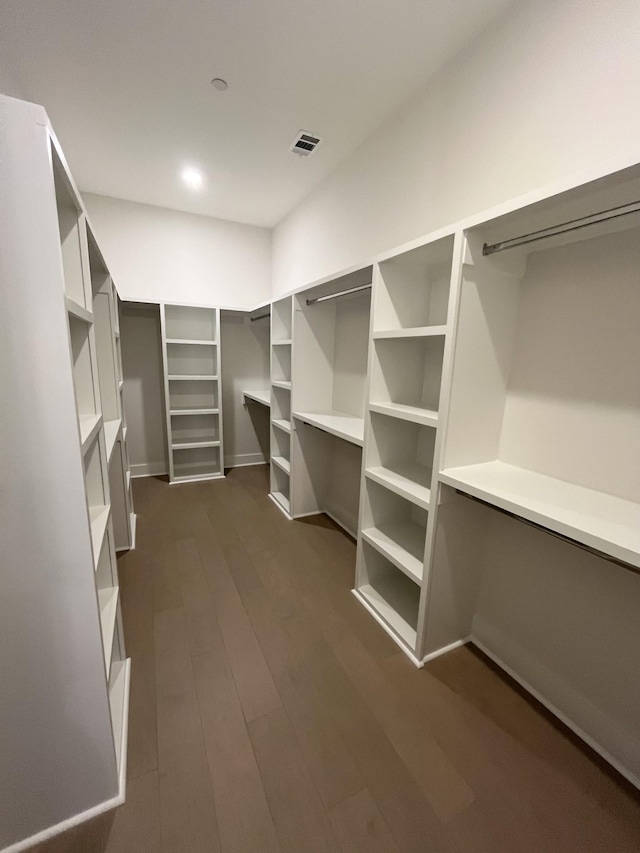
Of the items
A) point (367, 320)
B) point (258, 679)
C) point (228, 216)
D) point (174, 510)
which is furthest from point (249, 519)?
point (228, 216)

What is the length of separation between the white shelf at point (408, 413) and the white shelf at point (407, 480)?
0.32 metres

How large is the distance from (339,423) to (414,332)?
0.99 m

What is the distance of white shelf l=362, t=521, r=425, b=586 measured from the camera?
5.43 ft

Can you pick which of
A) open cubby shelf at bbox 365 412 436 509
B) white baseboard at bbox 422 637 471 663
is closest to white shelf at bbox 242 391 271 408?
open cubby shelf at bbox 365 412 436 509

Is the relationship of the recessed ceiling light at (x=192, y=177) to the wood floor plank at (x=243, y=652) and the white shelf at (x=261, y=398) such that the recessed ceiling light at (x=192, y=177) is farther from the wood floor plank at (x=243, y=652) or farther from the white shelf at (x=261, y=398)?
the wood floor plank at (x=243, y=652)

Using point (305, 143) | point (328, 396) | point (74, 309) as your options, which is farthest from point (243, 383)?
point (74, 309)

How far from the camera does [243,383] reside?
4285 millimetres

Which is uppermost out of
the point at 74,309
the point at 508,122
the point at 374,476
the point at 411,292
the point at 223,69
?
the point at 223,69

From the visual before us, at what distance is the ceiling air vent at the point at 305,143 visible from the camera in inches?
88.9

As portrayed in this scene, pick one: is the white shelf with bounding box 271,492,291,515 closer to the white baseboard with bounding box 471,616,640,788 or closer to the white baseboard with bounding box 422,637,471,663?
the white baseboard with bounding box 422,637,471,663

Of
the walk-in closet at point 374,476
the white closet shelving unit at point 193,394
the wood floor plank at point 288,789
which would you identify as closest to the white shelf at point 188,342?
the white closet shelving unit at point 193,394

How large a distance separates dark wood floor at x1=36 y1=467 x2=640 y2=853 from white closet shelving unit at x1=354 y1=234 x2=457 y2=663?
0.22 m

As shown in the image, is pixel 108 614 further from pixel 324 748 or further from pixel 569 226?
pixel 569 226

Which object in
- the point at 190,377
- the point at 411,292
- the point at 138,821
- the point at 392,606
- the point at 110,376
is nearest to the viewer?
the point at 138,821
